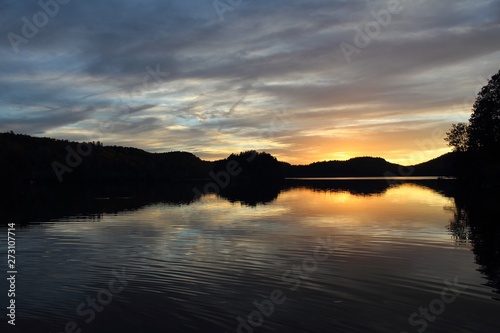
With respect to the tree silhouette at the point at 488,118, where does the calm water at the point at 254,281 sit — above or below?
below

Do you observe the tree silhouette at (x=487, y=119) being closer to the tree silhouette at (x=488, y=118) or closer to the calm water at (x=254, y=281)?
the tree silhouette at (x=488, y=118)

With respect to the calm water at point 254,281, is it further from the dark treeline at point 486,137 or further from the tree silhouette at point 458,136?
the tree silhouette at point 458,136

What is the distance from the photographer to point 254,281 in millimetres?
18578

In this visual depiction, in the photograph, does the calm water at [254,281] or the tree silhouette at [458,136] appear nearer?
the calm water at [254,281]

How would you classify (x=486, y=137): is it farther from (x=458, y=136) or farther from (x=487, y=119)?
(x=458, y=136)

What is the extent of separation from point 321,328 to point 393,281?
6775 mm

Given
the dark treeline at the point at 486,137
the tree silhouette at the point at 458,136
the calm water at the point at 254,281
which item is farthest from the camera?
Result: the tree silhouette at the point at 458,136

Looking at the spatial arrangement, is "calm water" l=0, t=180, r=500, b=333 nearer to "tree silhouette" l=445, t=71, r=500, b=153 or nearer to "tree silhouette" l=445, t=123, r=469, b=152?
Result: "tree silhouette" l=445, t=71, r=500, b=153

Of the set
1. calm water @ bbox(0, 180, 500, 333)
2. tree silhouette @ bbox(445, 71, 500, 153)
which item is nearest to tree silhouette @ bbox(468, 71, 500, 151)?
tree silhouette @ bbox(445, 71, 500, 153)

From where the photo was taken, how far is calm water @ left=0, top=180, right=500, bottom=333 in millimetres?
13648

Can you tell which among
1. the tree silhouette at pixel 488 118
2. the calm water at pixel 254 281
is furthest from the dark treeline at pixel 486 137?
the calm water at pixel 254 281

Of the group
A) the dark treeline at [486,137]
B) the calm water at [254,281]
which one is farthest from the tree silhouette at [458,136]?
the calm water at [254,281]

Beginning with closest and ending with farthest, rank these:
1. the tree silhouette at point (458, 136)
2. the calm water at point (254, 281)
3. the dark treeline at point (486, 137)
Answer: the calm water at point (254, 281) → the dark treeline at point (486, 137) → the tree silhouette at point (458, 136)

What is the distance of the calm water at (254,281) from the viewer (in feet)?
44.8
